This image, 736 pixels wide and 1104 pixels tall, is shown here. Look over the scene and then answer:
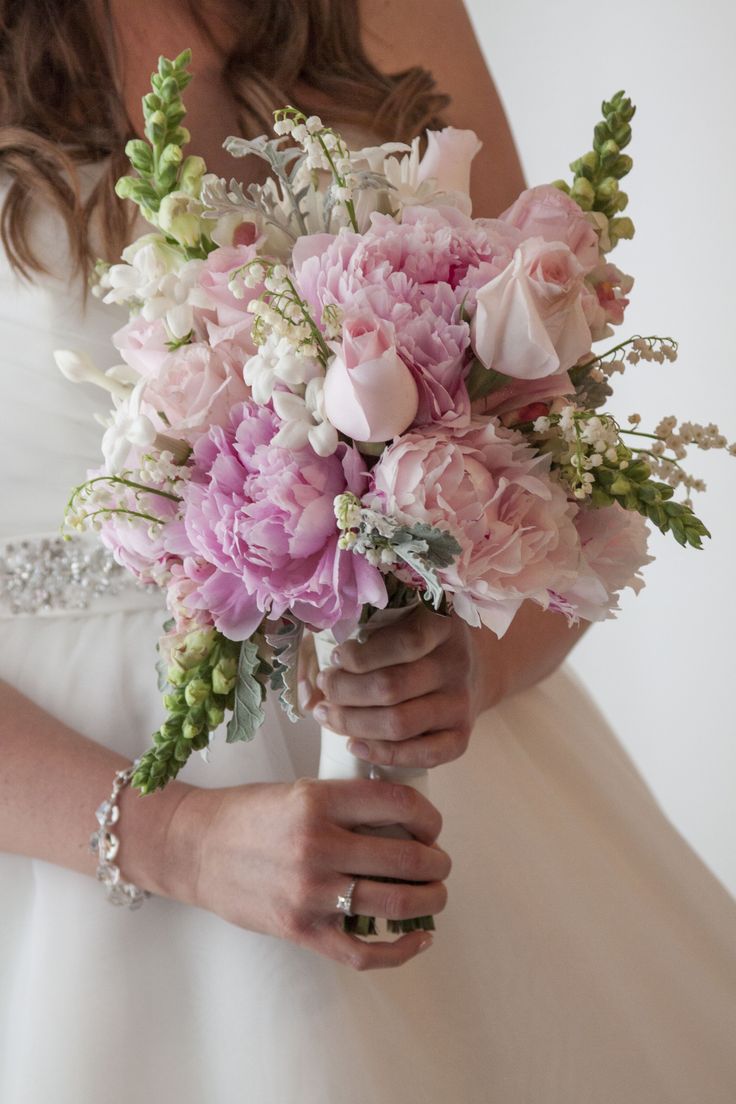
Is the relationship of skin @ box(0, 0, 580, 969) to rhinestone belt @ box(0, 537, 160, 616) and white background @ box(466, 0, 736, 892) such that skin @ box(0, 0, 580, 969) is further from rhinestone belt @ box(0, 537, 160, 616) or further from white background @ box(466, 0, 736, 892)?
white background @ box(466, 0, 736, 892)

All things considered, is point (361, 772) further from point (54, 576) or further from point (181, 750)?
point (54, 576)

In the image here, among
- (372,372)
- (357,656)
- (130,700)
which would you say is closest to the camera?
(372,372)

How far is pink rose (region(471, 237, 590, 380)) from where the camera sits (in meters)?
0.61

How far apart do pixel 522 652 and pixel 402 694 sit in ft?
1.13

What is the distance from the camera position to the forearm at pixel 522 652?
110cm

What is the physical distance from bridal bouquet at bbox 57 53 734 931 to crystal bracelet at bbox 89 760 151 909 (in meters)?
0.19

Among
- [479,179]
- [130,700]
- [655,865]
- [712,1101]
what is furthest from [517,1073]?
[479,179]

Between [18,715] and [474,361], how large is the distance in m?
0.53

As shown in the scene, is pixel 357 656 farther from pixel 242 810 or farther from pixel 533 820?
pixel 533 820

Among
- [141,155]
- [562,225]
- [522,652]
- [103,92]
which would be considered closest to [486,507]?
[562,225]

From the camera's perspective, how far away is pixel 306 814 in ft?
2.69

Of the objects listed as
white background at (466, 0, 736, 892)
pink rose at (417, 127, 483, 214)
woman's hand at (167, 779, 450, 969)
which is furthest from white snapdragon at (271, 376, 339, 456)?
white background at (466, 0, 736, 892)

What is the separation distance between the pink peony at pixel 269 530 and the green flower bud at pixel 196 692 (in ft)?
0.12

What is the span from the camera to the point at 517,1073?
0.93 m
